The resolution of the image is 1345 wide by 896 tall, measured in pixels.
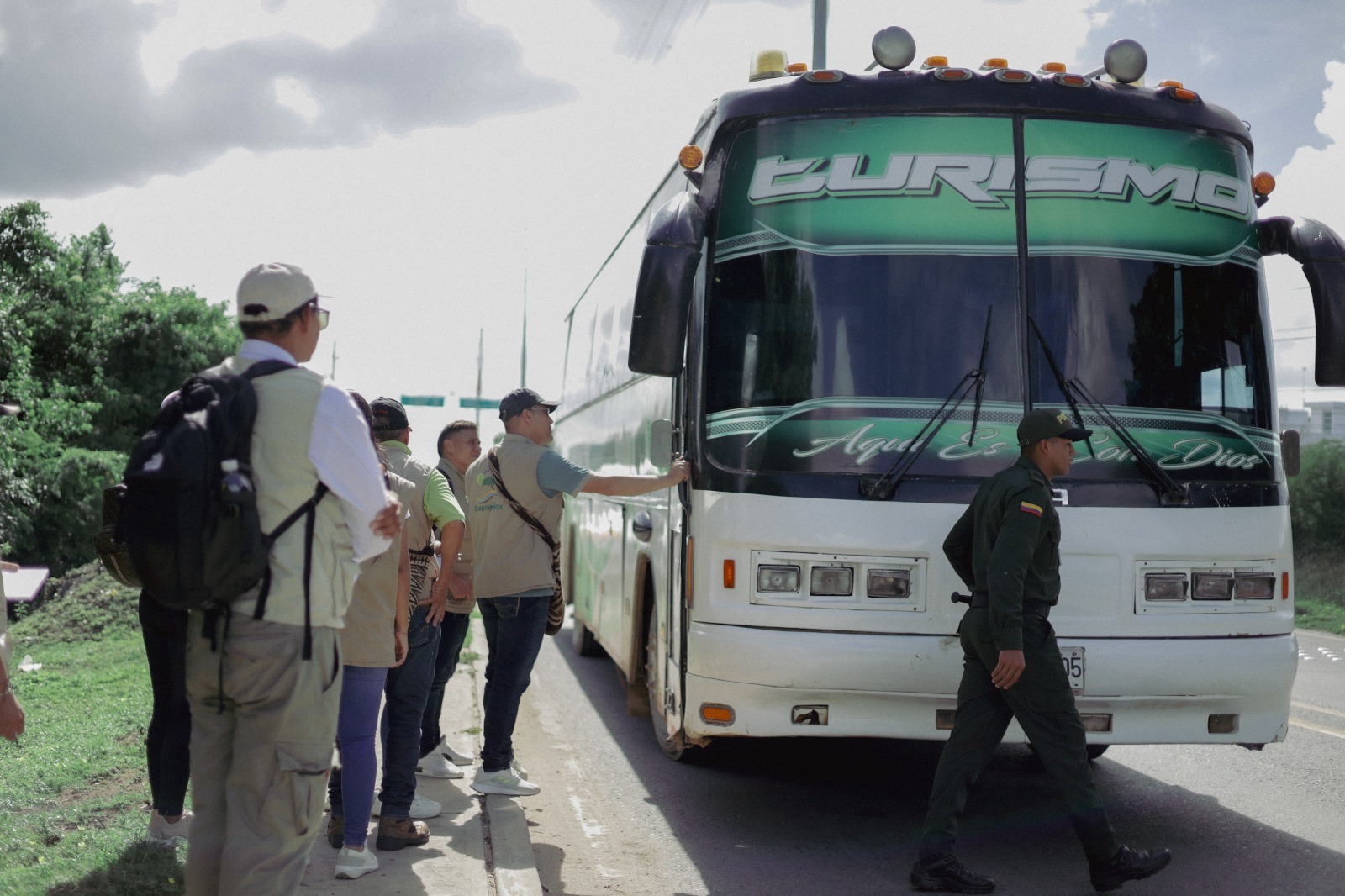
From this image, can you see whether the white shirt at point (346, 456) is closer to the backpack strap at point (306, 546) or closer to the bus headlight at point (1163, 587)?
the backpack strap at point (306, 546)

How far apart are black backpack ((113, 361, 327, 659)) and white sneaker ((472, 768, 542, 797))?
3.70 metres

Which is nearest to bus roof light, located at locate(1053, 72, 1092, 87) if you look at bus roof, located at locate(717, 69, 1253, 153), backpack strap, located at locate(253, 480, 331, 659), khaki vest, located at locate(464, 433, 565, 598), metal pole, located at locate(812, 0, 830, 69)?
bus roof, located at locate(717, 69, 1253, 153)

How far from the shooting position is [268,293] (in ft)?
11.7

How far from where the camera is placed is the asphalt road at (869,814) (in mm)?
5844

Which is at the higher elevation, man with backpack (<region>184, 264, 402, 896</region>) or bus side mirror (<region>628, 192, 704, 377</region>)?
bus side mirror (<region>628, 192, 704, 377</region>)

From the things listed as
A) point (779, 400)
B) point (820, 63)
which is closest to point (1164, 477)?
point (779, 400)

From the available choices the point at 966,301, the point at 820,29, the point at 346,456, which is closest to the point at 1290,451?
the point at 966,301

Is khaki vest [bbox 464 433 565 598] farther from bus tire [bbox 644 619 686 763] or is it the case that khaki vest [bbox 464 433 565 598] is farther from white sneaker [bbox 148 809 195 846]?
white sneaker [bbox 148 809 195 846]

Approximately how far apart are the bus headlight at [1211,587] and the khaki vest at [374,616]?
11.6 feet

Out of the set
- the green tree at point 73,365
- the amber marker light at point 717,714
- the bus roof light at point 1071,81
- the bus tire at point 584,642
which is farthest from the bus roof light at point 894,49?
the green tree at point 73,365

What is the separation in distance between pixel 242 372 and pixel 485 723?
3746mm

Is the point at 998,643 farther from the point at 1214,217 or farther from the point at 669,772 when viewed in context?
the point at 669,772

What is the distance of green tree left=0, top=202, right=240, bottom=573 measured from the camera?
2477 centimetres

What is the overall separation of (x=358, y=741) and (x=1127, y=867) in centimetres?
310
